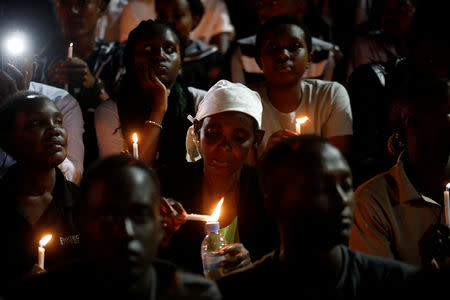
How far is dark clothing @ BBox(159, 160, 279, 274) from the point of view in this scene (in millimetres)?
3600

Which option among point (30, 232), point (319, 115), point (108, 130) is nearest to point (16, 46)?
point (108, 130)

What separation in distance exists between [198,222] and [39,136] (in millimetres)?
1081

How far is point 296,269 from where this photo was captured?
2.52m

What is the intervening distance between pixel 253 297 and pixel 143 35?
284cm

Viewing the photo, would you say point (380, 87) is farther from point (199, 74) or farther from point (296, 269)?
point (296, 269)

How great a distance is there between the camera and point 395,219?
333 centimetres

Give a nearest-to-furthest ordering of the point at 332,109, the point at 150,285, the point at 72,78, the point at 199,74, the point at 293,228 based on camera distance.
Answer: the point at 150,285 < the point at 293,228 < the point at 332,109 < the point at 72,78 < the point at 199,74

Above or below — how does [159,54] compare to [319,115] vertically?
above

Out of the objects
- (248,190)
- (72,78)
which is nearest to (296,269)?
(248,190)

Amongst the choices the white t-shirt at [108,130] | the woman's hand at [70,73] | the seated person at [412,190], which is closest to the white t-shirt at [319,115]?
the white t-shirt at [108,130]

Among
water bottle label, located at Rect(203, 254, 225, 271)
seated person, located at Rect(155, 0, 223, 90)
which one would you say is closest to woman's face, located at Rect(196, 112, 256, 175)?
water bottle label, located at Rect(203, 254, 225, 271)

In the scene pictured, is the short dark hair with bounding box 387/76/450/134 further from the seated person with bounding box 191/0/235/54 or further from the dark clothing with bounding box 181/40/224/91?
the seated person with bounding box 191/0/235/54

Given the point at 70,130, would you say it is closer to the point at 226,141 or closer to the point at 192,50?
the point at 226,141

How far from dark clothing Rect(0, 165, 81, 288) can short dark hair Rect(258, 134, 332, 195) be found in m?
1.39
